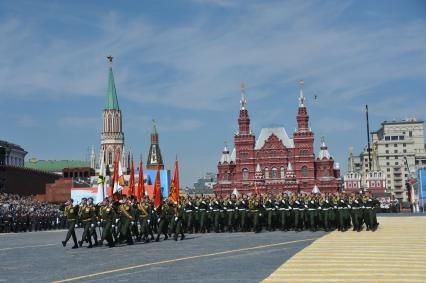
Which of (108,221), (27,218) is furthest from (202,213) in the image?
(27,218)

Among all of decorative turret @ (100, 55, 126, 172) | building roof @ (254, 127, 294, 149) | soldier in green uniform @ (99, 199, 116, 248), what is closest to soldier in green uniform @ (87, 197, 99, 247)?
soldier in green uniform @ (99, 199, 116, 248)

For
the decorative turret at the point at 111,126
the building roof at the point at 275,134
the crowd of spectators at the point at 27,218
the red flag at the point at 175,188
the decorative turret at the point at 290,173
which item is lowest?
the crowd of spectators at the point at 27,218

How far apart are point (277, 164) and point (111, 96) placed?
69.1m

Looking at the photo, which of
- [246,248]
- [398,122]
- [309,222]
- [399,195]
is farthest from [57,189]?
[398,122]

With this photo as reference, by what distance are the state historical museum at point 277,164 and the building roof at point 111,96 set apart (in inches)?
2221

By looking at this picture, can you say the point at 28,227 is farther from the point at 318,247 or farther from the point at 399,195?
the point at 399,195

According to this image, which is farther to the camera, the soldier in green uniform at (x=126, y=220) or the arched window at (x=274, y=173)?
the arched window at (x=274, y=173)

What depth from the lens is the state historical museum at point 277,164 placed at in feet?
372

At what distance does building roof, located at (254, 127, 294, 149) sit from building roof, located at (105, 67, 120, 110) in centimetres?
5850

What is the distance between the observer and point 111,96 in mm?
167750

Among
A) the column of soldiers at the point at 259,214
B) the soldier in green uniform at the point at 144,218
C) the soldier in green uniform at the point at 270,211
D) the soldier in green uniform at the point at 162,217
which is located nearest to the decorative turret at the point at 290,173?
the column of soldiers at the point at 259,214

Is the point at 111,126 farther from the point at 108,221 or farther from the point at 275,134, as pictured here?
the point at 108,221

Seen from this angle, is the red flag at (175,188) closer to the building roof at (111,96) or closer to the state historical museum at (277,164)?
the state historical museum at (277,164)

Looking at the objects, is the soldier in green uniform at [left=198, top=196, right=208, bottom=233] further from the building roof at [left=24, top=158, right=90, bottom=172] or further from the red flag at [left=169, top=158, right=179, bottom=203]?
the building roof at [left=24, top=158, right=90, bottom=172]
